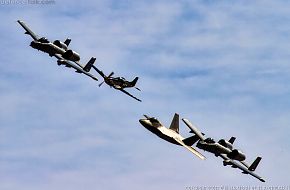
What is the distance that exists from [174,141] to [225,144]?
612 inches

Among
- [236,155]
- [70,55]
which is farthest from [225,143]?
[70,55]

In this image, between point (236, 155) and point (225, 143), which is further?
point (225, 143)

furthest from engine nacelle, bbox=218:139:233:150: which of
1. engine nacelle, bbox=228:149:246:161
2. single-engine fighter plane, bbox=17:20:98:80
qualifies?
single-engine fighter plane, bbox=17:20:98:80

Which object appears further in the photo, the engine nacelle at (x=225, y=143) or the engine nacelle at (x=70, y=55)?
the engine nacelle at (x=70, y=55)

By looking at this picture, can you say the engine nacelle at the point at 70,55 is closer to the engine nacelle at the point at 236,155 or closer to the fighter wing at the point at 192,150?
the fighter wing at the point at 192,150

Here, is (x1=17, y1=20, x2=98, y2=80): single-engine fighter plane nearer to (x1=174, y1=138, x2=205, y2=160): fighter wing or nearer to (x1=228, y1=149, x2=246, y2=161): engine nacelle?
(x1=174, y1=138, x2=205, y2=160): fighter wing

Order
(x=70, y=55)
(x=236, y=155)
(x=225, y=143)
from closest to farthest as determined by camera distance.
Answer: (x=236, y=155), (x=225, y=143), (x=70, y=55)

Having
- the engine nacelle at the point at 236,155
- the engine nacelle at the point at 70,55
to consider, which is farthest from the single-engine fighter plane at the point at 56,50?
the engine nacelle at the point at 236,155

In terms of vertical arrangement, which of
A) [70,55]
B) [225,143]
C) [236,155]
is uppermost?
[70,55]

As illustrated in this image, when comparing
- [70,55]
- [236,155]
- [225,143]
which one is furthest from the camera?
[70,55]

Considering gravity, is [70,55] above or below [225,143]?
above

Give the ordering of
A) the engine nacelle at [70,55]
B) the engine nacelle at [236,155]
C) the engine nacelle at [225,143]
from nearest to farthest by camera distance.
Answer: the engine nacelle at [236,155]
the engine nacelle at [225,143]
the engine nacelle at [70,55]

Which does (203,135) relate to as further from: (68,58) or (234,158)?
(68,58)

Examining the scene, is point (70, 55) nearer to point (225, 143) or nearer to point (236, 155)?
point (225, 143)
